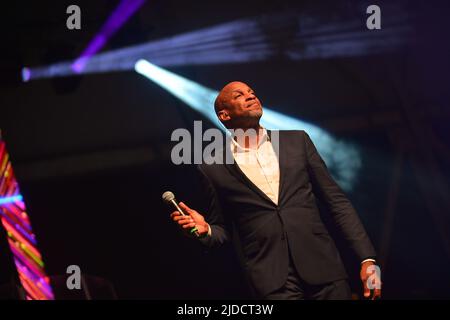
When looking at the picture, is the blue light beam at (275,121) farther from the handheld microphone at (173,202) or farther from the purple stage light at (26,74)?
the handheld microphone at (173,202)

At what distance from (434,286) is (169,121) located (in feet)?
9.48

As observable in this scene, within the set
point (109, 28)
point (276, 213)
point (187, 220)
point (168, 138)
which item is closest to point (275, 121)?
point (168, 138)

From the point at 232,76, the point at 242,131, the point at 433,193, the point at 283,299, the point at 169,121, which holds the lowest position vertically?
the point at 283,299

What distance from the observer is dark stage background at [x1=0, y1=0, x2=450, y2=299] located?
503 centimetres

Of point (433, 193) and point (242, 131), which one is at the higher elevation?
point (242, 131)

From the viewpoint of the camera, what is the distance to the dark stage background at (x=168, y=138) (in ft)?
16.5

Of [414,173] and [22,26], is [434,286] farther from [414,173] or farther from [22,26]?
[22,26]

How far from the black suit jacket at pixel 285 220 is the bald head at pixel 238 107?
189 millimetres

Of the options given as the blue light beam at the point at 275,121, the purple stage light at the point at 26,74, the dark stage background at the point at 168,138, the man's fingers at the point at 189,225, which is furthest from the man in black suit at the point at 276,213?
the purple stage light at the point at 26,74

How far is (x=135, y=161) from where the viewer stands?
541cm

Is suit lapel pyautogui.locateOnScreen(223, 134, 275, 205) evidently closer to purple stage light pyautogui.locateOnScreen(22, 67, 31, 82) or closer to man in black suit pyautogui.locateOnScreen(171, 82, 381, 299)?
man in black suit pyautogui.locateOnScreen(171, 82, 381, 299)

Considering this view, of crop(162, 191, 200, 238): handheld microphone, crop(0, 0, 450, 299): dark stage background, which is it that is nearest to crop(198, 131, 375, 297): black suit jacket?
crop(162, 191, 200, 238): handheld microphone
